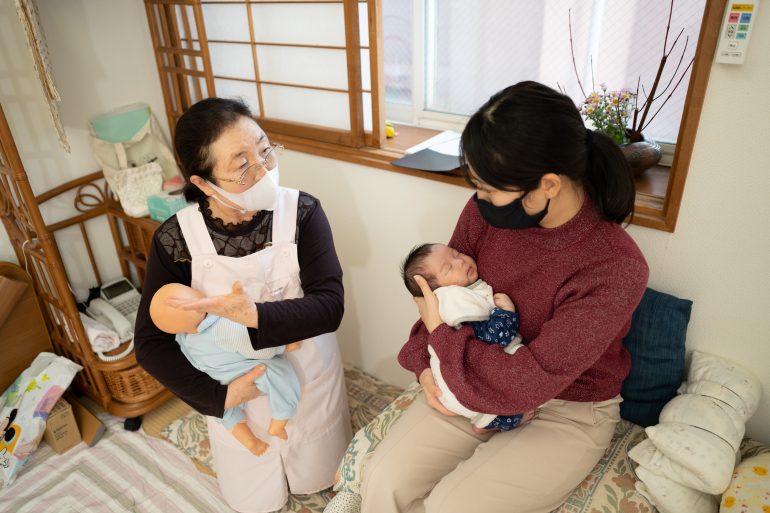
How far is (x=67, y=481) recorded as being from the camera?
79.9 inches

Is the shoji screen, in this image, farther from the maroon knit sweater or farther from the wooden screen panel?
the maroon knit sweater

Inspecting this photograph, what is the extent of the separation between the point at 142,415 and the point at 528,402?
180 centimetres

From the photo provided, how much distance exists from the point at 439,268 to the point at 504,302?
7.4 inches

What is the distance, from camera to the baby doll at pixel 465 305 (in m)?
1.29

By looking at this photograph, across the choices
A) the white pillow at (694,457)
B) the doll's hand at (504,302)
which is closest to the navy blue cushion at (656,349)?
the white pillow at (694,457)

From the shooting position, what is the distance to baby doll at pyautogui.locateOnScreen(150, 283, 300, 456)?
Result: 135cm

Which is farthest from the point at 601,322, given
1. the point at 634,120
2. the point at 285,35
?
the point at 285,35

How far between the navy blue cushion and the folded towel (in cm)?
194

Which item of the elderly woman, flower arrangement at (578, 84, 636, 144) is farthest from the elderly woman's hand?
flower arrangement at (578, 84, 636, 144)

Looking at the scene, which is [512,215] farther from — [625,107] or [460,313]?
[625,107]

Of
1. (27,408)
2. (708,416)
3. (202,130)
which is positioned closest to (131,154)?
(27,408)

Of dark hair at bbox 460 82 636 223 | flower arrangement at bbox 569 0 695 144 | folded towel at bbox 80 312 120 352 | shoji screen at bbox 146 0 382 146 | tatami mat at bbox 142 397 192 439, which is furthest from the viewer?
tatami mat at bbox 142 397 192 439

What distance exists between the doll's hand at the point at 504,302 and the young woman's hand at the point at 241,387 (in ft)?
2.22

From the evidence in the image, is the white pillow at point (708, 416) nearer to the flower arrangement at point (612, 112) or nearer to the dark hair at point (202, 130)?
the flower arrangement at point (612, 112)
